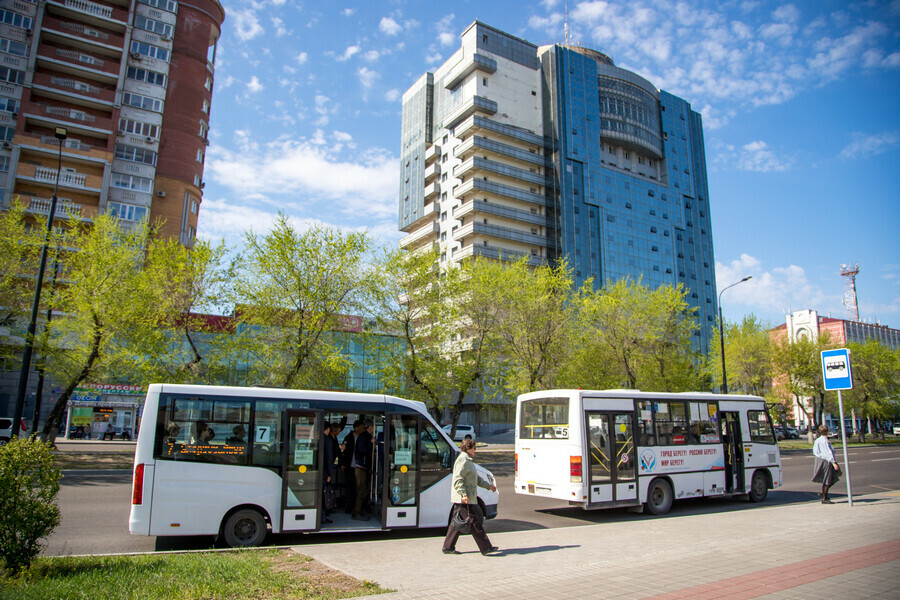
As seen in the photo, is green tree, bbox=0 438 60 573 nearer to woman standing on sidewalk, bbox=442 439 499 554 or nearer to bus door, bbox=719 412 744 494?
woman standing on sidewalk, bbox=442 439 499 554

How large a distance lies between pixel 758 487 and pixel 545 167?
68871 millimetres

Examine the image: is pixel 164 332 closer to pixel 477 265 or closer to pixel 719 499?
pixel 477 265

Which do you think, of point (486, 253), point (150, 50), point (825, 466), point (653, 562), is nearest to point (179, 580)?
point (653, 562)

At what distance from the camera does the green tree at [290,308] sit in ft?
A: 83.1

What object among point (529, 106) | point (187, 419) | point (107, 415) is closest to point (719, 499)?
point (187, 419)

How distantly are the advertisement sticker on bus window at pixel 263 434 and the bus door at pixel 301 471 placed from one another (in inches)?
10.2

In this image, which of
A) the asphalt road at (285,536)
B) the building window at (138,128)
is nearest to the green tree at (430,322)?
the asphalt road at (285,536)

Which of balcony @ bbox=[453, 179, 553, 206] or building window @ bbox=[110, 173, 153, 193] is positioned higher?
balcony @ bbox=[453, 179, 553, 206]

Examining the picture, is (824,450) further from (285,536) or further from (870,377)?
(870,377)

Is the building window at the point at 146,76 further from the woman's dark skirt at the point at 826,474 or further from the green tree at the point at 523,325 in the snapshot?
the woman's dark skirt at the point at 826,474

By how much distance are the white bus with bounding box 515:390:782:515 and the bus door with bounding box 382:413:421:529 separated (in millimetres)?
3860

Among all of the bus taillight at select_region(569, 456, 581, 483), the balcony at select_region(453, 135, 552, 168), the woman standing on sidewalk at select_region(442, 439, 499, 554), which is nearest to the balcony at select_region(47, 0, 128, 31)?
the balcony at select_region(453, 135, 552, 168)

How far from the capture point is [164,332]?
2469cm

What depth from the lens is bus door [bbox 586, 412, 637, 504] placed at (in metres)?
12.3
